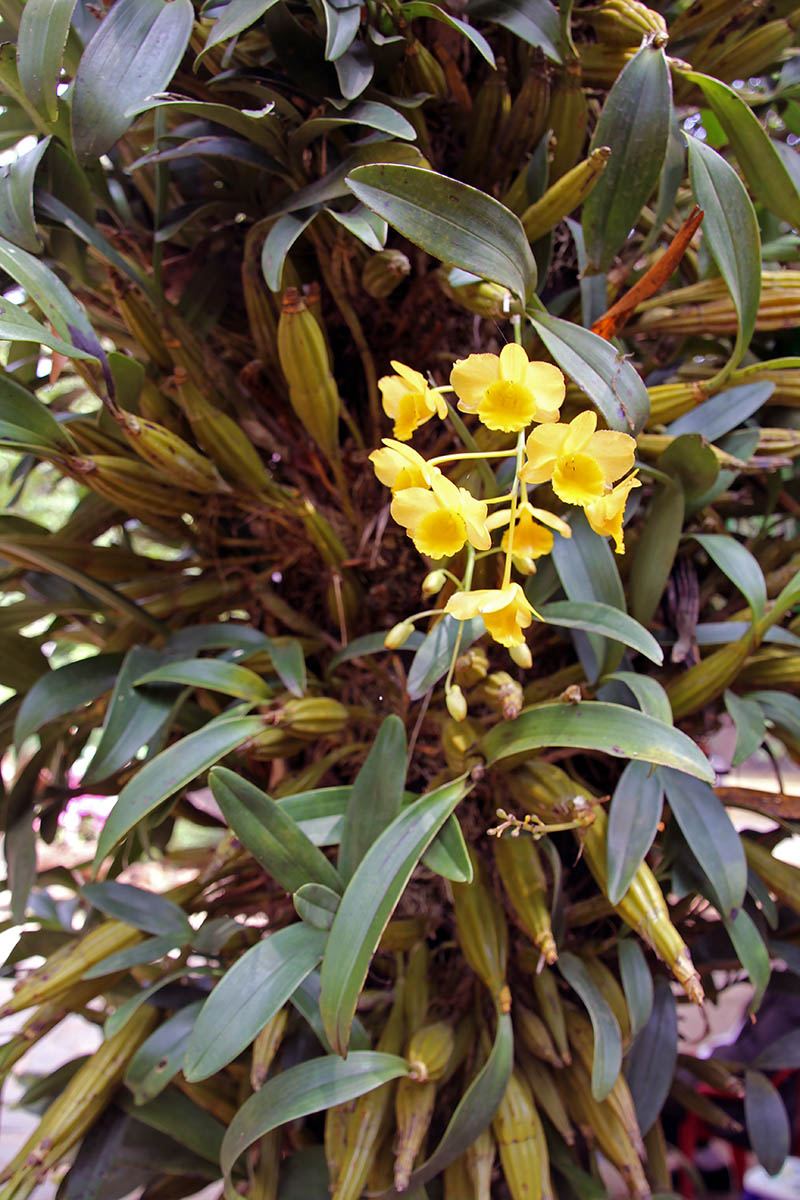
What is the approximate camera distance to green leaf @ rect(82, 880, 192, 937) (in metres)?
0.51

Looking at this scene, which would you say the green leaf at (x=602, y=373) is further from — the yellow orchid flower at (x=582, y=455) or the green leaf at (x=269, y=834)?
the green leaf at (x=269, y=834)

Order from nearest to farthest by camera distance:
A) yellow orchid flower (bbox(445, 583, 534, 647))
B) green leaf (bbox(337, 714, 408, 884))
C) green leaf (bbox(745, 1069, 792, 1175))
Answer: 1. yellow orchid flower (bbox(445, 583, 534, 647))
2. green leaf (bbox(337, 714, 408, 884))
3. green leaf (bbox(745, 1069, 792, 1175))

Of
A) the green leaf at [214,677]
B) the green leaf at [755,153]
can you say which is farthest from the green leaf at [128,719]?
the green leaf at [755,153]

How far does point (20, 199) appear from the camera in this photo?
44 cm

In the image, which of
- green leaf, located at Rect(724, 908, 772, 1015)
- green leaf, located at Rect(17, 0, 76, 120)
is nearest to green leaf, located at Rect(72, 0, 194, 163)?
green leaf, located at Rect(17, 0, 76, 120)

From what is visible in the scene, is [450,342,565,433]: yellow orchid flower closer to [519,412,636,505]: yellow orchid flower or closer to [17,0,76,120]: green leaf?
[519,412,636,505]: yellow orchid flower

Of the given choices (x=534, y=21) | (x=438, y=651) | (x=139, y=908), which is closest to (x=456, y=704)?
(x=438, y=651)

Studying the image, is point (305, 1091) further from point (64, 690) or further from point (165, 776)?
point (64, 690)

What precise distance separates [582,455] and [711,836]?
246 millimetres

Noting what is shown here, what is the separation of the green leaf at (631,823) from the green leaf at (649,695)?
1.6 inches

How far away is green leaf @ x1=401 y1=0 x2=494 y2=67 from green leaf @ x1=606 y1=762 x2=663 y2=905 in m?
0.39

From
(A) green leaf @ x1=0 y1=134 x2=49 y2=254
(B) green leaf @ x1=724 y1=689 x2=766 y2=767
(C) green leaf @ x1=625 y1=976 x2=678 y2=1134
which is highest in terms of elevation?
(A) green leaf @ x1=0 y1=134 x2=49 y2=254

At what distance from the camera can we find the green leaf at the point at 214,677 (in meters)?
0.49

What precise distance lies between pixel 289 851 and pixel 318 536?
204 mm
